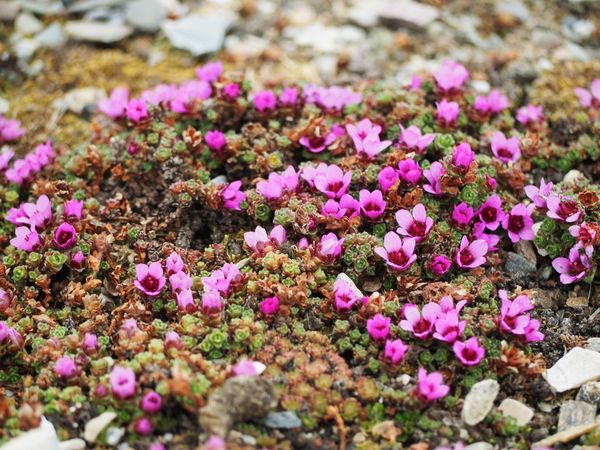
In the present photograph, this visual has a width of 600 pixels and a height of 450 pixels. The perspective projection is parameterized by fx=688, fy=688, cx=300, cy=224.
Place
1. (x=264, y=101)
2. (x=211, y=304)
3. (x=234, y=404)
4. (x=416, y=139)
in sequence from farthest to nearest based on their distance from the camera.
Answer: (x=264, y=101) < (x=416, y=139) < (x=211, y=304) < (x=234, y=404)

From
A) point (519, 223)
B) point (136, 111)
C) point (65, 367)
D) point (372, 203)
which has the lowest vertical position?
point (65, 367)

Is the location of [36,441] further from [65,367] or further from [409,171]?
[409,171]

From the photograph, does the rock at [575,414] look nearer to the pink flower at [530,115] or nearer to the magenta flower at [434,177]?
the magenta flower at [434,177]

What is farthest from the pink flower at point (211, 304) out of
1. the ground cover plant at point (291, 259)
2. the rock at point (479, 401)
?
the rock at point (479, 401)

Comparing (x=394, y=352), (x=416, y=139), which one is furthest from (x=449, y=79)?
(x=394, y=352)

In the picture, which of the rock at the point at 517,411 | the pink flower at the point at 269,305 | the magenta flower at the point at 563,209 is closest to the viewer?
the rock at the point at 517,411

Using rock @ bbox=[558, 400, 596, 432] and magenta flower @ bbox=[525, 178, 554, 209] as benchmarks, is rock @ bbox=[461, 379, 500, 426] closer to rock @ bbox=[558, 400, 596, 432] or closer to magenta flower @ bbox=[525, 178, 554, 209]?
rock @ bbox=[558, 400, 596, 432]

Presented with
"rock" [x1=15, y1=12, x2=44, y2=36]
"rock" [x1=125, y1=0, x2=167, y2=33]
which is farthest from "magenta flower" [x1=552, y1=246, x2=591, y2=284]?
"rock" [x1=15, y1=12, x2=44, y2=36]
